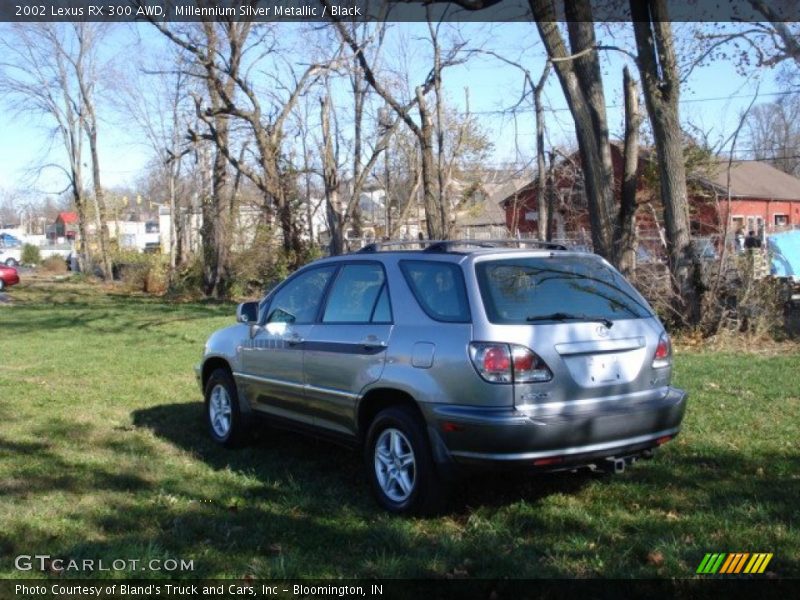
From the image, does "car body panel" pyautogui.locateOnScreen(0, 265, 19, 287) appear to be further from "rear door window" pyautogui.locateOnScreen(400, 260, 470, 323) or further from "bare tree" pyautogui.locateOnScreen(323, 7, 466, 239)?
"rear door window" pyautogui.locateOnScreen(400, 260, 470, 323)

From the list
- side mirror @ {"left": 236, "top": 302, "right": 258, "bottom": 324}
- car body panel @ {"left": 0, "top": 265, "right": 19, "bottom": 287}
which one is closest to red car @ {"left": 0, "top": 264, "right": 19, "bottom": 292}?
car body panel @ {"left": 0, "top": 265, "right": 19, "bottom": 287}

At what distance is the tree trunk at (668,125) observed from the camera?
13086 millimetres

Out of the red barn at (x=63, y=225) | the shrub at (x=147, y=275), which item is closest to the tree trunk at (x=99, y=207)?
the shrub at (x=147, y=275)

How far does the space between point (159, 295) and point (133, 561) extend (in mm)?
30324

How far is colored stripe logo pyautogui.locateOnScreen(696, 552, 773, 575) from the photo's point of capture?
4121mm

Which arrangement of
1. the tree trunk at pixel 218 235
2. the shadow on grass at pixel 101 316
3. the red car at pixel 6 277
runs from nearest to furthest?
the shadow on grass at pixel 101 316
the tree trunk at pixel 218 235
the red car at pixel 6 277

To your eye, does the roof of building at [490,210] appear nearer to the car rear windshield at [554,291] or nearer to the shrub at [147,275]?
the shrub at [147,275]

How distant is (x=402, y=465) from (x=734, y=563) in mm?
1986

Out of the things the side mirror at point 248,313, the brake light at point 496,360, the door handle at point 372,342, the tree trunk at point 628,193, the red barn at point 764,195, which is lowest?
the brake light at point 496,360

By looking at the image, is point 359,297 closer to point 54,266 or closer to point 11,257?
point 54,266

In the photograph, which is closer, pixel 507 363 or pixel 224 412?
pixel 507 363

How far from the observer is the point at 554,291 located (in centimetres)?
522

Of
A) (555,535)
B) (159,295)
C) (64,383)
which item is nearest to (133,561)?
(555,535)

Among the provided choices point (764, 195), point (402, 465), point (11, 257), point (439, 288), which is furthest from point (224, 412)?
point (11, 257)
